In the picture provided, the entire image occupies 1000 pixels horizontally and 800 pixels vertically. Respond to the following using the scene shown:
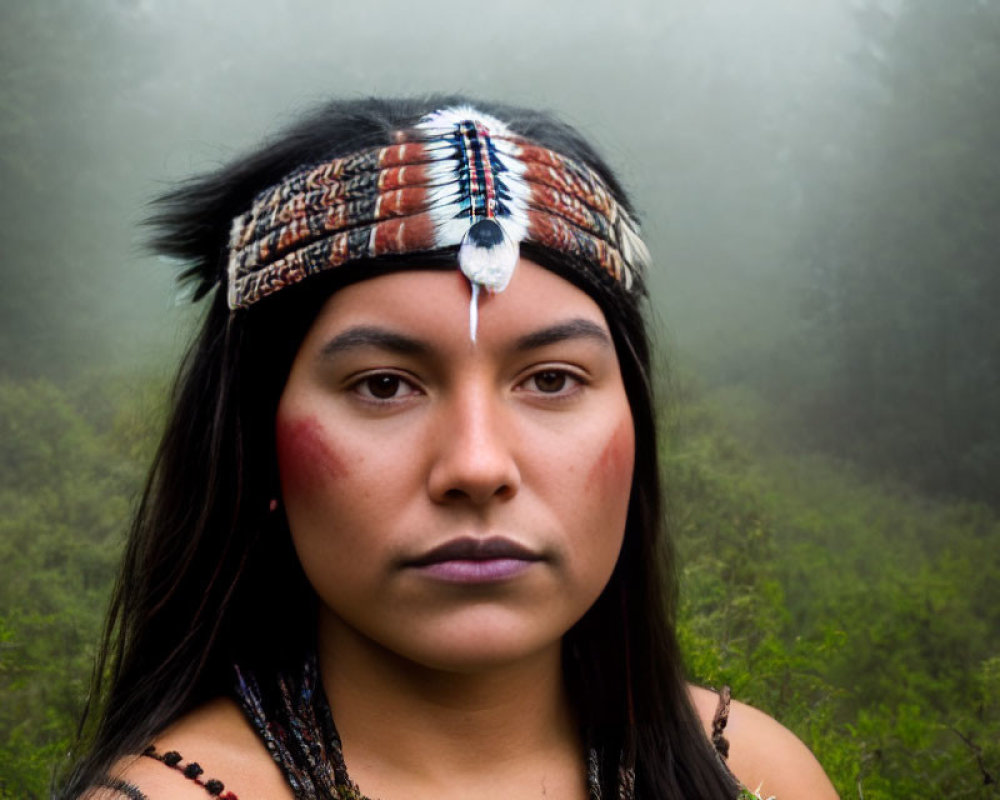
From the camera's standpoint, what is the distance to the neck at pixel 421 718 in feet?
6.22

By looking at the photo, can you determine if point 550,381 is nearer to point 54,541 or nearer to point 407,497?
point 407,497

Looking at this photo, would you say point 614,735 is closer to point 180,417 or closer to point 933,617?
point 180,417

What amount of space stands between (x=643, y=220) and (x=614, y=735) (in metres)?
1.06

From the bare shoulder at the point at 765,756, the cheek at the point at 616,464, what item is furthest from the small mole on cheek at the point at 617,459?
the bare shoulder at the point at 765,756

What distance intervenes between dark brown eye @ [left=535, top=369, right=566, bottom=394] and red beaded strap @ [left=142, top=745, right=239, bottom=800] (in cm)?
79

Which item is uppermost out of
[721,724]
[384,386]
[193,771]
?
[384,386]

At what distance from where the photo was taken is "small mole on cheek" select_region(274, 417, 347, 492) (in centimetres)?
175

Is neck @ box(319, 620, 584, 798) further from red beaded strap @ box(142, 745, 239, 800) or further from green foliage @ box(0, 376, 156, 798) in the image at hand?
green foliage @ box(0, 376, 156, 798)

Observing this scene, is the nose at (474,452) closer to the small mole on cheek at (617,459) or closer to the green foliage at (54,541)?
the small mole on cheek at (617,459)

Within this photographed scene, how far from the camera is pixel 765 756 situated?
7.55ft

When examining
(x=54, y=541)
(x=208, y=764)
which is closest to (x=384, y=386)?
(x=208, y=764)

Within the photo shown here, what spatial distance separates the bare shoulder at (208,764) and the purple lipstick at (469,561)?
1.47ft

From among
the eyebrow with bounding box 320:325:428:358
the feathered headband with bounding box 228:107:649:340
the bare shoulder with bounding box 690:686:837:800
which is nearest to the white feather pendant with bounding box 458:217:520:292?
the feathered headband with bounding box 228:107:649:340

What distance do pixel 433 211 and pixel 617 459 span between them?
0.51 metres
